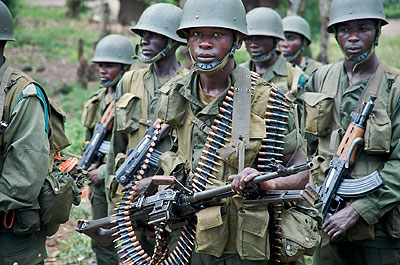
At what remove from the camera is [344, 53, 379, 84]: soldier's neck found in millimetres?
5309

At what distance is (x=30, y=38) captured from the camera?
79.8ft

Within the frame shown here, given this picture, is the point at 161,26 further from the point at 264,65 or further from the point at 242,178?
the point at 242,178

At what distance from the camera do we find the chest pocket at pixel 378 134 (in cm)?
491

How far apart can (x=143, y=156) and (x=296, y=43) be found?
5.36 metres

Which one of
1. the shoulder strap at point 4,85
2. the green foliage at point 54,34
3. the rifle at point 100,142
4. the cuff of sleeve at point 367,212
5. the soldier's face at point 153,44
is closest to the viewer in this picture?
the shoulder strap at point 4,85

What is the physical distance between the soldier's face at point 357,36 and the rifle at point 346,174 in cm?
55

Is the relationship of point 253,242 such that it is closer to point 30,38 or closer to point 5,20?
point 5,20

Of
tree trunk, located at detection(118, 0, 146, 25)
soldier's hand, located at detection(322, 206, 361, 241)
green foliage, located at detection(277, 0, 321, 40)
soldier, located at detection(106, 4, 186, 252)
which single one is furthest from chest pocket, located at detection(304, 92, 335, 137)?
tree trunk, located at detection(118, 0, 146, 25)

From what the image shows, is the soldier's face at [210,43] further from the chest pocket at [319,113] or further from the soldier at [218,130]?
the chest pocket at [319,113]

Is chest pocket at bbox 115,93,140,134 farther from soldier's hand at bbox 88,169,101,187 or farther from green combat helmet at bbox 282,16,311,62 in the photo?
green combat helmet at bbox 282,16,311,62

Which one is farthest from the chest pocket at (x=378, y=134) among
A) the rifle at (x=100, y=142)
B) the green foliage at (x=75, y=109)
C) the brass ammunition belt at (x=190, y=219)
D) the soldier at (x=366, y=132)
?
the green foliage at (x=75, y=109)

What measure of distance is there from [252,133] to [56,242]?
18.4 ft

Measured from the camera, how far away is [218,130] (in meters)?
4.25

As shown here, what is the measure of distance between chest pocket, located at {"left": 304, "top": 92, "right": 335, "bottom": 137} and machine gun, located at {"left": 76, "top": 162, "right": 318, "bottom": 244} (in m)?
1.70
